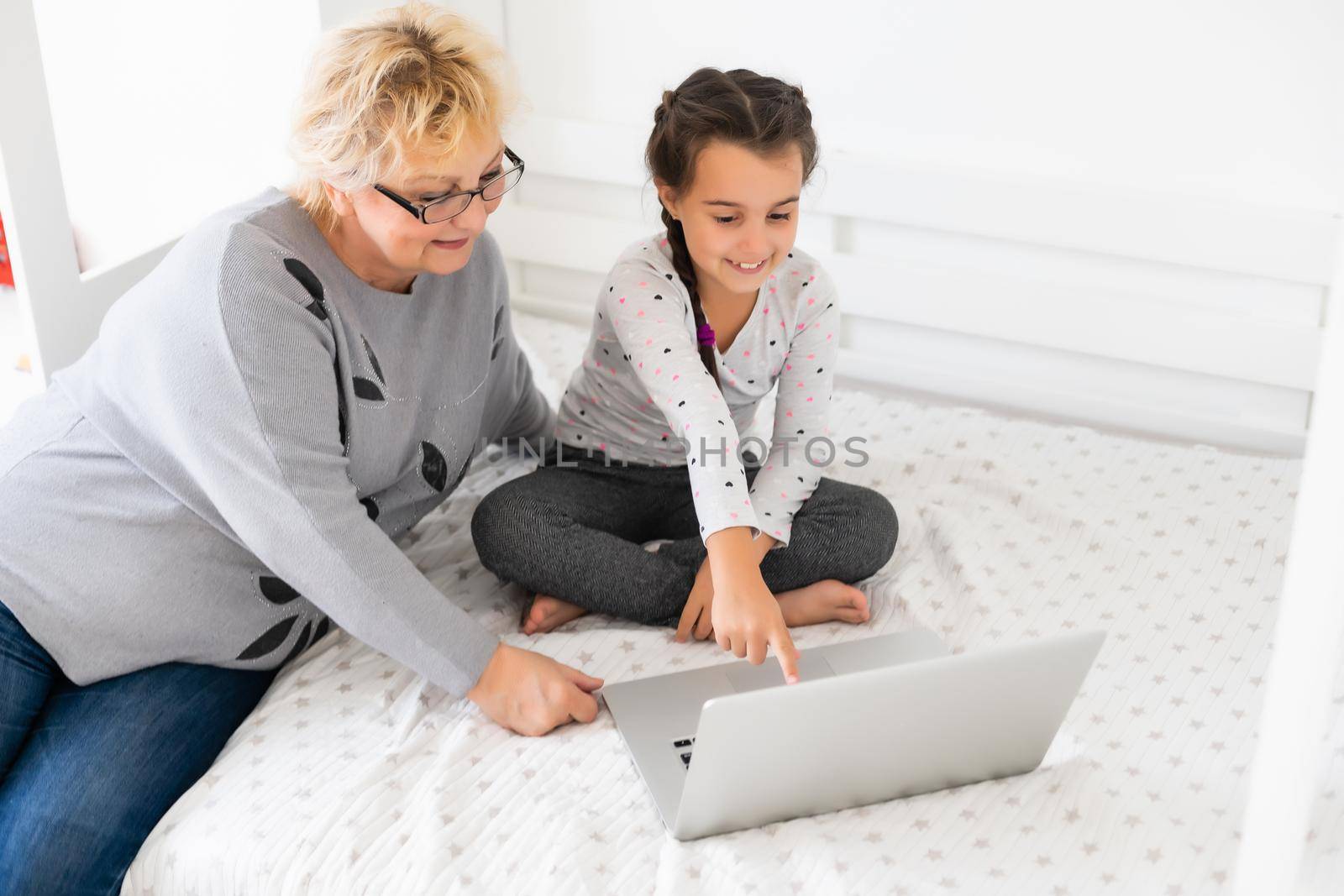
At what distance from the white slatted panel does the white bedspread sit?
23 cm

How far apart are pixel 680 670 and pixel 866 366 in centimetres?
82

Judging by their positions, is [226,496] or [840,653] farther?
[840,653]

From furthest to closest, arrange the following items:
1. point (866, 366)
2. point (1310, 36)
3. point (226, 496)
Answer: point (866, 366), point (1310, 36), point (226, 496)

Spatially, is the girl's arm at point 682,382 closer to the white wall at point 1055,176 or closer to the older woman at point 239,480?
the older woman at point 239,480

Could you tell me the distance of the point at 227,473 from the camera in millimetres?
1155

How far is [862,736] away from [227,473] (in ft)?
1.88

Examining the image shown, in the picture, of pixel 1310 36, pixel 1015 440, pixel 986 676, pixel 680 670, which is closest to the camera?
pixel 986 676

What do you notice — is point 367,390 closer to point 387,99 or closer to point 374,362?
point 374,362

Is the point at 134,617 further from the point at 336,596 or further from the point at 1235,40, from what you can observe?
the point at 1235,40

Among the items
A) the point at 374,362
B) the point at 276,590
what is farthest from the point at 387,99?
the point at 276,590

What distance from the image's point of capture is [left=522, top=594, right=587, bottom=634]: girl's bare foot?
1385 millimetres

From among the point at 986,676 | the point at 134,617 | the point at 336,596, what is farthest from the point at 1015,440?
the point at 134,617

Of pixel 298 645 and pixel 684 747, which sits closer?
pixel 684 747

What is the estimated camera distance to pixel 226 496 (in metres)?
1.16
